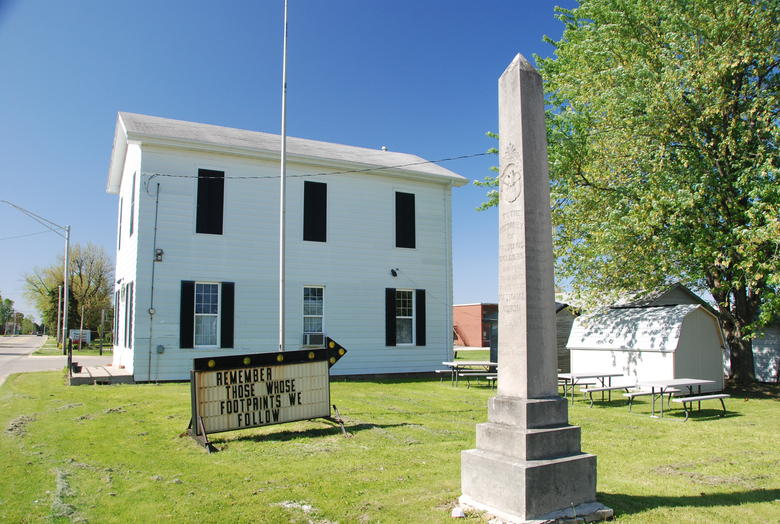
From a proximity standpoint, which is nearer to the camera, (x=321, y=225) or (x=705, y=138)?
(x=705, y=138)

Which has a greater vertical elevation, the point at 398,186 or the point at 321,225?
the point at 398,186

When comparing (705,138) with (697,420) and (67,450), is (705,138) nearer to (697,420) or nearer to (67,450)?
(697,420)

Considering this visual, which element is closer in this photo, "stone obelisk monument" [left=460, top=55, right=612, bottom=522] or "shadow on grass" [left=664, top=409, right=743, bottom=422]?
"stone obelisk monument" [left=460, top=55, right=612, bottom=522]

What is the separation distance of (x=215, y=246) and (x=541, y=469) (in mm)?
13430

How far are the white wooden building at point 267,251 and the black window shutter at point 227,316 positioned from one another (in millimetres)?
29

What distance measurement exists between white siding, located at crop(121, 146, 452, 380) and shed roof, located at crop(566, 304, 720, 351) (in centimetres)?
471

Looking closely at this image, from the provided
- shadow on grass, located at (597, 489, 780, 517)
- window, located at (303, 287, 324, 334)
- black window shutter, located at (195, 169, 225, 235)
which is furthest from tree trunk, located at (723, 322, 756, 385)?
black window shutter, located at (195, 169, 225, 235)

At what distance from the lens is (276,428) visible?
971 cm

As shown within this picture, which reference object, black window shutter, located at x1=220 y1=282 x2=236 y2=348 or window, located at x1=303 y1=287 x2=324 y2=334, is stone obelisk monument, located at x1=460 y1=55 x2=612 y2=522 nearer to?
black window shutter, located at x1=220 y1=282 x2=236 y2=348

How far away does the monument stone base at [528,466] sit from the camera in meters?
4.92

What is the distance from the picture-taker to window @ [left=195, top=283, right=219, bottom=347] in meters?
16.3

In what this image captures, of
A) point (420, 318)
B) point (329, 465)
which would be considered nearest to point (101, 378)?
point (420, 318)

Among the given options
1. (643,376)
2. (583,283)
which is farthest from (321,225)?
(643,376)

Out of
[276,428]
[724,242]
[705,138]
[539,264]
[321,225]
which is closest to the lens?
[539,264]
